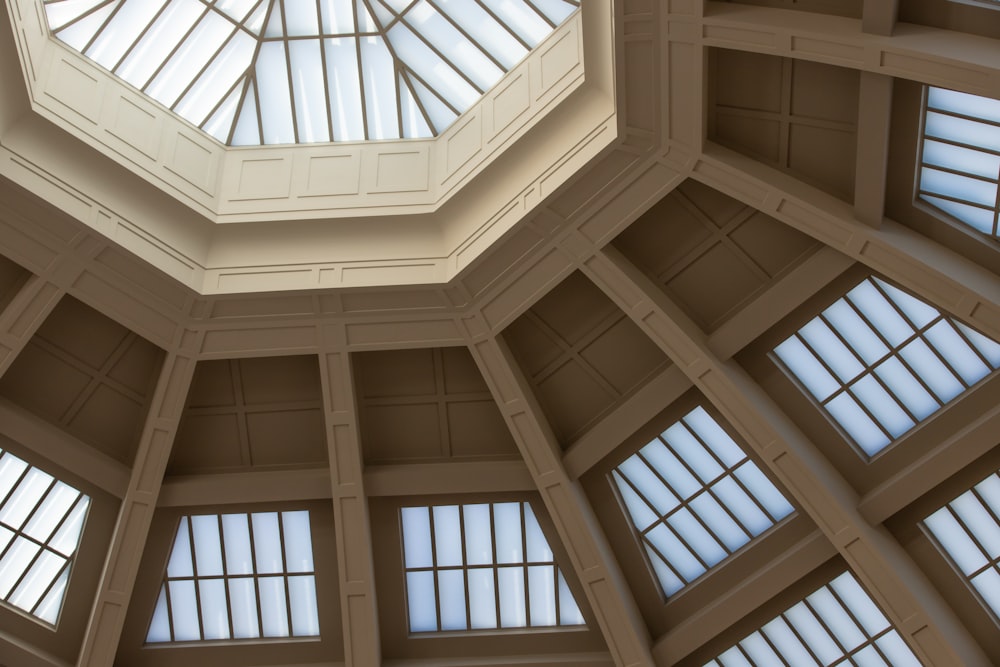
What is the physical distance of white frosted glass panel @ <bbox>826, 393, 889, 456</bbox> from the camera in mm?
15727

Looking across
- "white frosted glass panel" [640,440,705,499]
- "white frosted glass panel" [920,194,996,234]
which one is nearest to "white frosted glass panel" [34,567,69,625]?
"white frosted glass panel" [640,440,705,499]

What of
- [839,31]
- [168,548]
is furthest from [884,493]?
[168,548]

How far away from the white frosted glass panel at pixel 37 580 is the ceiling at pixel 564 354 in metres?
0.29

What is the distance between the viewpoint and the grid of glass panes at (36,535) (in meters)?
17.1

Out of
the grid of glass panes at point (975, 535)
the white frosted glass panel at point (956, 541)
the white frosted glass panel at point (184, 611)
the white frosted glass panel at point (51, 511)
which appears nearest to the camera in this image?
the grid of glass panes at point (975, 535)

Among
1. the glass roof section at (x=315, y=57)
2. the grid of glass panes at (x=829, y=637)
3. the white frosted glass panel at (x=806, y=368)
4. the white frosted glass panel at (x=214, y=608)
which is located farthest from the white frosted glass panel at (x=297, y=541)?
the white frosted glass panel at (x=806, y=368)

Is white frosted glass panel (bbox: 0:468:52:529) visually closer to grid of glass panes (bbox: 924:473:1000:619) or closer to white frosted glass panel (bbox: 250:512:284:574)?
white frosted glass panel (bbox: 250:512:284:574)

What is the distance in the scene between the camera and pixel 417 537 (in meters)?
18.0

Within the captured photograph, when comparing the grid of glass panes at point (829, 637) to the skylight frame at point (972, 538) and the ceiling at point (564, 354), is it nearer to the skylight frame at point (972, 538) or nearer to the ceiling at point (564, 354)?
the ceiling at point (564, 354)

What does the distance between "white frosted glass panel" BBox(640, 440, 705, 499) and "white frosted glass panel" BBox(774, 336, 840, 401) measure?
2.48 metres

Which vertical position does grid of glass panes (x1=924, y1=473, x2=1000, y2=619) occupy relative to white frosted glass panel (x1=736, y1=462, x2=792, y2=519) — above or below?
below

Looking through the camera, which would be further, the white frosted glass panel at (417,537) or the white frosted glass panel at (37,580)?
the white frosted glass panel at (417,537)

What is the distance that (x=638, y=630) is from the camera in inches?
660

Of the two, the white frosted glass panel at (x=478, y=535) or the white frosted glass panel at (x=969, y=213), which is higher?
the white frosted glass panel at (x=478, y=535)
